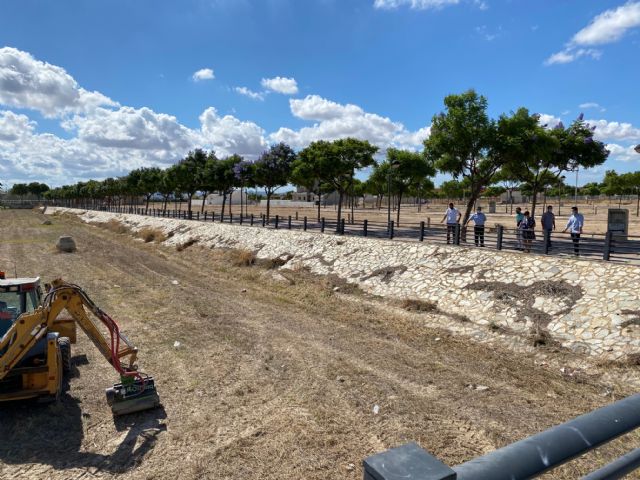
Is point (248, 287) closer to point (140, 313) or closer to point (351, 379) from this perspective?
point (140, 313)

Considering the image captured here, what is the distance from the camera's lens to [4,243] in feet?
118

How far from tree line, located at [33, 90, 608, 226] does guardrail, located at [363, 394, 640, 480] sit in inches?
791

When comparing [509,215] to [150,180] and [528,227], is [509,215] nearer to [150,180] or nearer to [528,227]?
[528,227]

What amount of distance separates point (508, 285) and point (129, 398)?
1147 cm

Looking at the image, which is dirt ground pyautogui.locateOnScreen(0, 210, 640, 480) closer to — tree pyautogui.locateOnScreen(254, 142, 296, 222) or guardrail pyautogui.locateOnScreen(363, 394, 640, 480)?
guardrail pyautogui.locateOnScreen(363, 394, 640, 480)

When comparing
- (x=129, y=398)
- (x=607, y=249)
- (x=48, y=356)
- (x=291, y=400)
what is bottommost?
(x=291, y=400)

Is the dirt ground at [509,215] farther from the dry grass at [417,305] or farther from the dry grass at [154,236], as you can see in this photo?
the dry grass at [154,236]

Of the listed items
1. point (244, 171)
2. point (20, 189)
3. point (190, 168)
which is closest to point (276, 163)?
point (244, 171)

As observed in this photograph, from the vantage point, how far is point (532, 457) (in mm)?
1383

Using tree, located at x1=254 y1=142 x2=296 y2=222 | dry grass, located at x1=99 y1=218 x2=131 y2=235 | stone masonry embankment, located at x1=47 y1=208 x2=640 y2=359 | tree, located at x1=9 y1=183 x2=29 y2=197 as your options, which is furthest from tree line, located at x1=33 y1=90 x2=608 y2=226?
tree, located at x1=9 y1=183 x2=29 y2=197

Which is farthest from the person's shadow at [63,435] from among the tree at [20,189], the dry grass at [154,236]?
the tree at [20,189]

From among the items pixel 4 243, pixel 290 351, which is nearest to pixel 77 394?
pixel 290 351

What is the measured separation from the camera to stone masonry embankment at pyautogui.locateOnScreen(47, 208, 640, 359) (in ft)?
36.3

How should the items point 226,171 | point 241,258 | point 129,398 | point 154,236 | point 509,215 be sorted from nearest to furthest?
point 129,398, point 241,258, point 154,236, point 226,171, point 509,215
